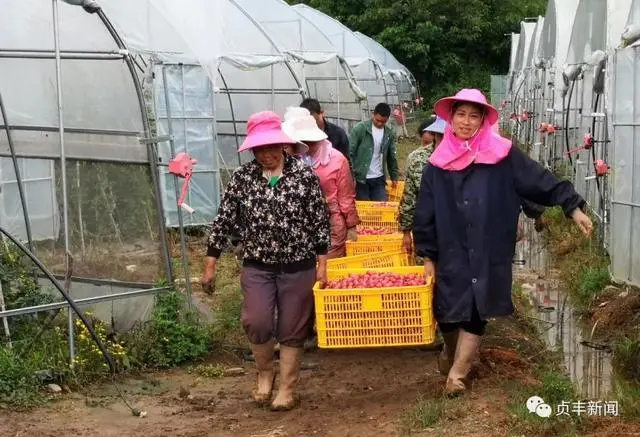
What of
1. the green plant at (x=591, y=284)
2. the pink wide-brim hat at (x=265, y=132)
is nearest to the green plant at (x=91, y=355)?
the pink wide-brim hat at (x=265, y=132)

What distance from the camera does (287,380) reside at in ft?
19.3

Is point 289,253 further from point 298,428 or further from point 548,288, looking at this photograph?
point 548,288

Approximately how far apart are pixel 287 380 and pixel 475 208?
61.6 inches

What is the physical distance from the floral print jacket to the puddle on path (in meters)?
1.89

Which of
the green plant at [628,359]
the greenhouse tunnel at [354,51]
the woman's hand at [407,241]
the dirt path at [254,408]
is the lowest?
the dirt path at [254,408]

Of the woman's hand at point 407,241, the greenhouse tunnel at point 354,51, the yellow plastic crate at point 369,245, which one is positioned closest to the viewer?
the woman's hand at point 407,241

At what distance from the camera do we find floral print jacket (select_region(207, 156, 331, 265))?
5.74 m

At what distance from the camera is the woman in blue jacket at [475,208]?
5.43 m

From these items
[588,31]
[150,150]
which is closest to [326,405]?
[150,150]

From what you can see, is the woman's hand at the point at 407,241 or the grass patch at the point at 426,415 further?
the woman's hand at the point at 407,241

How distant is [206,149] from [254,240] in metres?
7.62

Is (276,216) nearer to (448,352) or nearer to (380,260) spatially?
(448,352)

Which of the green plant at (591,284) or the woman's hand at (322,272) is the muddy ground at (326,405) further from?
the green plant at (591,284)

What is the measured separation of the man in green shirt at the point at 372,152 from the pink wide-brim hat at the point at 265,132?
14.7ft
